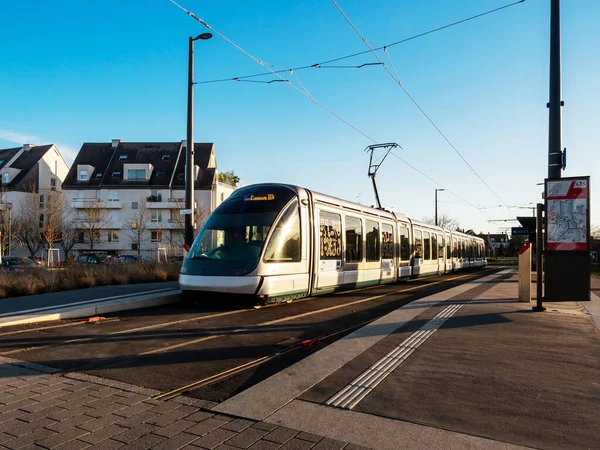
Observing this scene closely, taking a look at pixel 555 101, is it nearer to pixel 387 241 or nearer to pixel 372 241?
pixel 372 241

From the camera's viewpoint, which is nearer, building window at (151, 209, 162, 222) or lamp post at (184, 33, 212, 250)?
lamp post at (184, 33, 212, 250)

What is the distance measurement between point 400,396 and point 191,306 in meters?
7.85

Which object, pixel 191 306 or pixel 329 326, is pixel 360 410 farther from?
pixel 191 306

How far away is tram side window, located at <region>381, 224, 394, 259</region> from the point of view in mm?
17812

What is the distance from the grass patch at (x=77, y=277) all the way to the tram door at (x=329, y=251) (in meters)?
7.64

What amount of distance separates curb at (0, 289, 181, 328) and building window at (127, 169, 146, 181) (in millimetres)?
49032

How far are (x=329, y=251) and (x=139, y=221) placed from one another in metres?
44.1

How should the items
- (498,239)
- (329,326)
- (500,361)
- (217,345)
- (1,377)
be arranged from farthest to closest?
(498,239) < (329,326) < (217,345) < (500,361) < (1,377)

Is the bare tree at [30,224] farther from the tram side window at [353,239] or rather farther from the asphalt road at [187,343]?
the asphalt road at [187,343]

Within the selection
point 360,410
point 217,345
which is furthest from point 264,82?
point 360,410

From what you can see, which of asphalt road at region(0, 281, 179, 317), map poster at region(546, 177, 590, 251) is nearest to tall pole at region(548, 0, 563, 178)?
map poster at region(546, 177, 590, 251)

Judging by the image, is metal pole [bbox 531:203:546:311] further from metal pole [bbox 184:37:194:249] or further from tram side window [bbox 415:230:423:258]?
tram side window [bbox 415:230:423:258]

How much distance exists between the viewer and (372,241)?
656 inches

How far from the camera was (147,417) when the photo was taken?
429 cm
